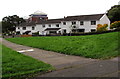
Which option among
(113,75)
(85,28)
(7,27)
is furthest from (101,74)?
(7,27)

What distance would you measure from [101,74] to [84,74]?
2.18 feet

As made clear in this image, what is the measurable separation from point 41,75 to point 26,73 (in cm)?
67

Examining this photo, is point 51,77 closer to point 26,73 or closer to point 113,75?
point 26,73

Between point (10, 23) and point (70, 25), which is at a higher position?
point (10, 23)

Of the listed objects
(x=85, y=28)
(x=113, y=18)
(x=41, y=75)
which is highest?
(x=113, y=18)

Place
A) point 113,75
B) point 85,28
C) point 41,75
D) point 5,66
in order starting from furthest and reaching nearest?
point 85,28
point 5,66
point 41,75
point 113,75

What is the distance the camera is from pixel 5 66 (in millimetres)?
7855

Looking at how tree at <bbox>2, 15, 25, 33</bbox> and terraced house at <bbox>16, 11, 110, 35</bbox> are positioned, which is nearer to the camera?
terraced house at <bbox>16, 11, 110, 35</bbox>

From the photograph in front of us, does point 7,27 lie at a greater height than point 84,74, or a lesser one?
greater

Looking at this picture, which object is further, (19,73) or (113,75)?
(19,73)

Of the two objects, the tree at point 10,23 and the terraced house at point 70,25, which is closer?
the terraced house at point 70,25

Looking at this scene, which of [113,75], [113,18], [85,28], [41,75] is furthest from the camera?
[113,18]

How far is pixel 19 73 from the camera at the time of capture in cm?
695

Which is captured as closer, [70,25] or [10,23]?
[70,25]
